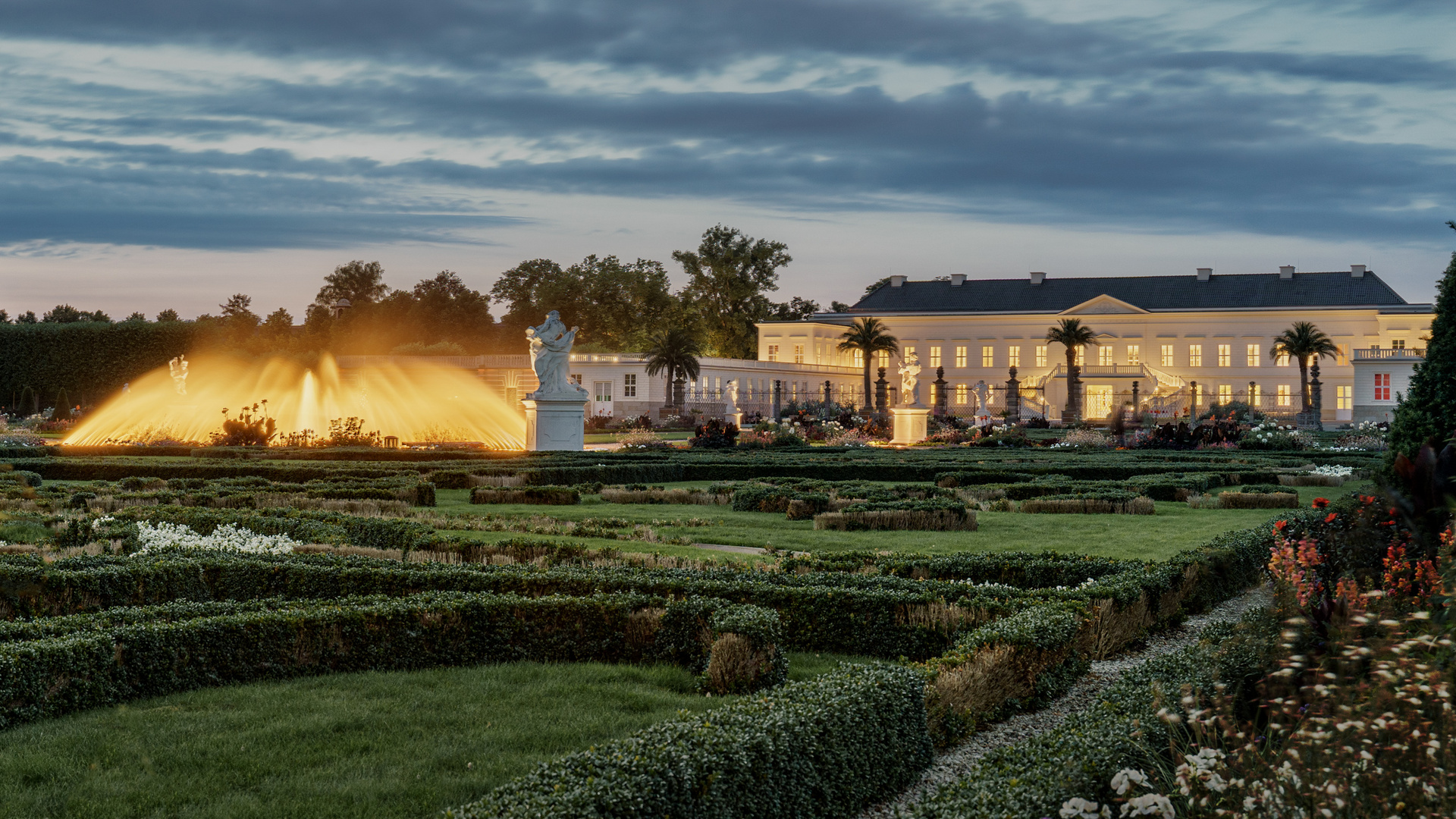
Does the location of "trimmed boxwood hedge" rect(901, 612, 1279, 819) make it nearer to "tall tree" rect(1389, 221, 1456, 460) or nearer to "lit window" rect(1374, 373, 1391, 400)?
"tall tree" rect(1389, 221, 1456, 460)

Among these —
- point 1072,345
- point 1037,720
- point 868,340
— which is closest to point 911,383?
point 868,340

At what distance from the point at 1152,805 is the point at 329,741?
3506mm

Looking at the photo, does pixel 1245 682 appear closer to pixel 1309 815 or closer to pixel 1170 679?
pixel 1170 679

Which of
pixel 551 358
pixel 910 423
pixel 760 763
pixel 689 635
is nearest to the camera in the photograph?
pixel 760 763

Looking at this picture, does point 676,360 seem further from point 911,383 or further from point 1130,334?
point 1130,334

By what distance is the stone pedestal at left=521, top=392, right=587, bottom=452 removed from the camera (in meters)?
26.6

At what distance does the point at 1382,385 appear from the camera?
188 ft

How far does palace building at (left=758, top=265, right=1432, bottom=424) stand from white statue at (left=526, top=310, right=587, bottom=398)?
36.2 m

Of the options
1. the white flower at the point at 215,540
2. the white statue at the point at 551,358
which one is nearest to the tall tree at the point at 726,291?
the white statue at the point at 551,358

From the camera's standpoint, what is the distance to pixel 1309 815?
359cm

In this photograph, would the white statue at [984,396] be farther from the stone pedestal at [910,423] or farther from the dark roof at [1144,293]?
the stone pedestal at [910,423]

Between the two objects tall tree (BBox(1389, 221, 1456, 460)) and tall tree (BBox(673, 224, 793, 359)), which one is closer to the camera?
tall tree (BBox(1389, 221, 1456, 460))

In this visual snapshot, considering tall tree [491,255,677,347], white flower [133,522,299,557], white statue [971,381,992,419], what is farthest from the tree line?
white flower [133,522,299,557]

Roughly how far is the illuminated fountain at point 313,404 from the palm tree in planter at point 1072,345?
26207mm
